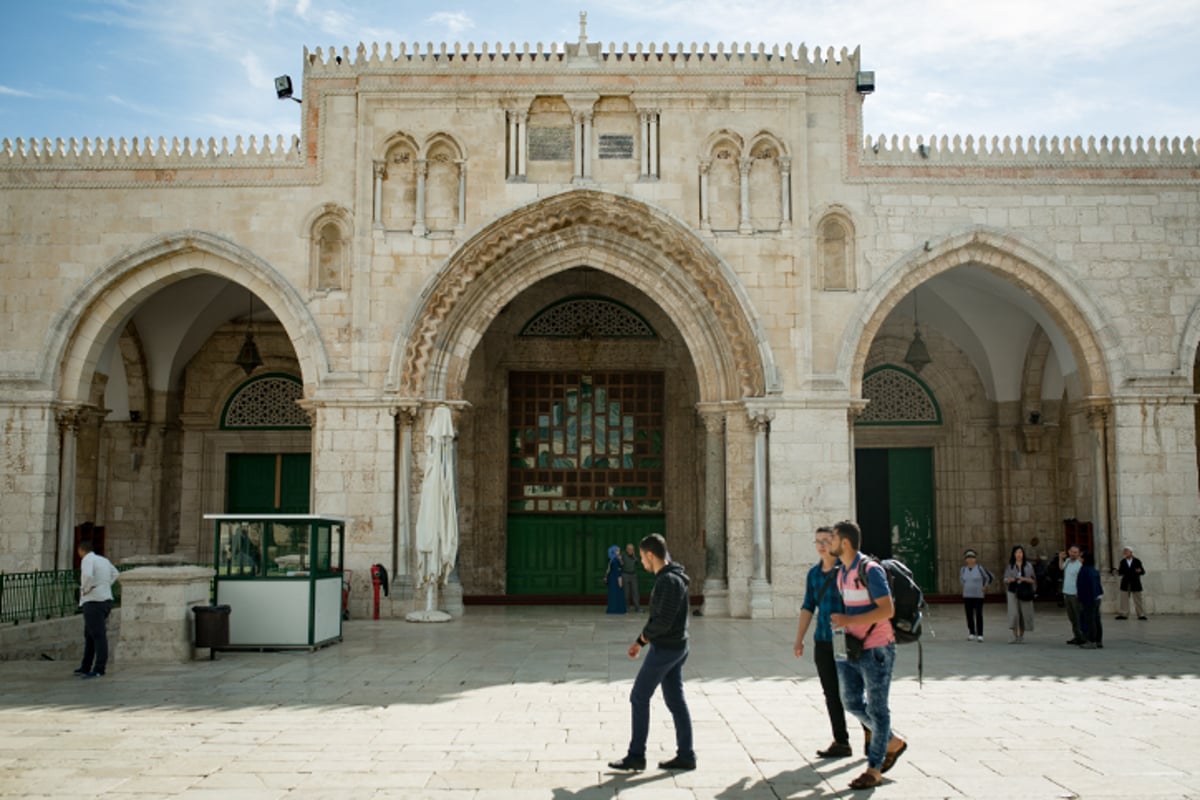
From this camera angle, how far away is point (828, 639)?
6.05 meters

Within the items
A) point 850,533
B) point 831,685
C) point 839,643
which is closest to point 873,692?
point 839,643

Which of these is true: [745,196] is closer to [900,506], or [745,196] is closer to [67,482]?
[900,506]

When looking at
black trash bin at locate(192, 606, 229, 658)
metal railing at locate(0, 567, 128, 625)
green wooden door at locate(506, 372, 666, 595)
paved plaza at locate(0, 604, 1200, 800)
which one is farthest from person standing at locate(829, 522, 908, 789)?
green wooden door at locate(506, 372, 666, 595)

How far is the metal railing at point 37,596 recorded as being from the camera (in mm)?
11141

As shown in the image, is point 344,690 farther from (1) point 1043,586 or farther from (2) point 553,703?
(1) point 1043,586

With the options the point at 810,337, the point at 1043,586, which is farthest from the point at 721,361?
the point at 1043,586

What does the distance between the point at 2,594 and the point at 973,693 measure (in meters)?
9.22

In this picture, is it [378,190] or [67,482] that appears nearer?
[67,482]

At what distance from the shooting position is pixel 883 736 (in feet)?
17.8

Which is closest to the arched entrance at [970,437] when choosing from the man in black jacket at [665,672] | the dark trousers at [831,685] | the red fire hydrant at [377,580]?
the red fire hydrant at [377,580]

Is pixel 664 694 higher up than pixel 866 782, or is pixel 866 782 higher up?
pixel 664 694

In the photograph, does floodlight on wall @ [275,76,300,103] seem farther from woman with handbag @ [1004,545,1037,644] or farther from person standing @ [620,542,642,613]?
woman with handbag @ [1004,545,1037,644]

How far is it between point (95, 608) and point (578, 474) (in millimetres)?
9779

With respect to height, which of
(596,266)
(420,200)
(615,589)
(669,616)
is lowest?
(615,589)
